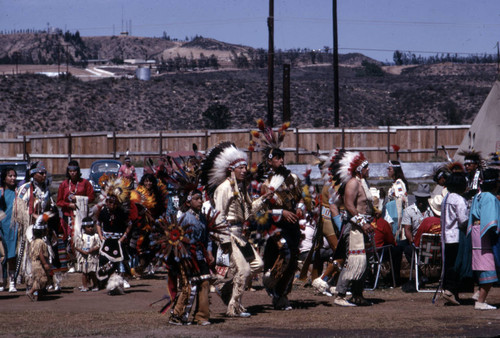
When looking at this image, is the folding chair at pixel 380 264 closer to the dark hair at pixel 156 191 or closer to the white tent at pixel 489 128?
the dark hair at pixel 156 191

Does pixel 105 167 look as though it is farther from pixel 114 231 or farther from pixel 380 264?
pixel 380 264

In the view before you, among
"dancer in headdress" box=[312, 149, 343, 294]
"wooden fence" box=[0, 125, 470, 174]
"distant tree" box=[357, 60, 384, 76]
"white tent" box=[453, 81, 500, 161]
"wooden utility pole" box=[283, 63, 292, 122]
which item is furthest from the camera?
"distant tree" box=[357, 60, 384, 76]

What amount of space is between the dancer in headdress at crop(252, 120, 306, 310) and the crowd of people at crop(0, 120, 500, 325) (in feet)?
0.05

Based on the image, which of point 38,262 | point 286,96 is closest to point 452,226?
point 38,262

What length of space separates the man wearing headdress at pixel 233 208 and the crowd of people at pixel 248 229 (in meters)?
0.01

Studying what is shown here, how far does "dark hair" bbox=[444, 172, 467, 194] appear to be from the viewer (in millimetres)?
10031

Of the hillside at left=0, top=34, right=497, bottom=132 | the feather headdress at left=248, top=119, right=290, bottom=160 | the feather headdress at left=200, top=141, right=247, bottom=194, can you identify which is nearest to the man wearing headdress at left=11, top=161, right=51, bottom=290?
the feather headdress at left=200, top=141, right=247, bottom=194

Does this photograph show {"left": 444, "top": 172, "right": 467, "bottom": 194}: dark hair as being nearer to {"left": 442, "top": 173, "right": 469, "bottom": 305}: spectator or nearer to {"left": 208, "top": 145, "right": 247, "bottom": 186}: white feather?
{"left": 442, "top": 173, "right": 469, "bottom": 305}: spectator

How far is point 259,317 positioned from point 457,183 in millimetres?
2963

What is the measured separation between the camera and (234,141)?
4188cm

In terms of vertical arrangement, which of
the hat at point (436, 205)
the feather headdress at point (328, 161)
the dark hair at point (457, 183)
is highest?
the feather headdress at point (328, 161)

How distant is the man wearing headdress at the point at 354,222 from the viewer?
991 cm

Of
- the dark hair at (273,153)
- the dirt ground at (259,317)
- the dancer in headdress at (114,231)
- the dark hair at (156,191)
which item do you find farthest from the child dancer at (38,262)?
the dark hair at (273,153)

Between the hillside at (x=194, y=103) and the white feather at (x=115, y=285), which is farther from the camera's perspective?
the hillside at (x=194, y=103)
